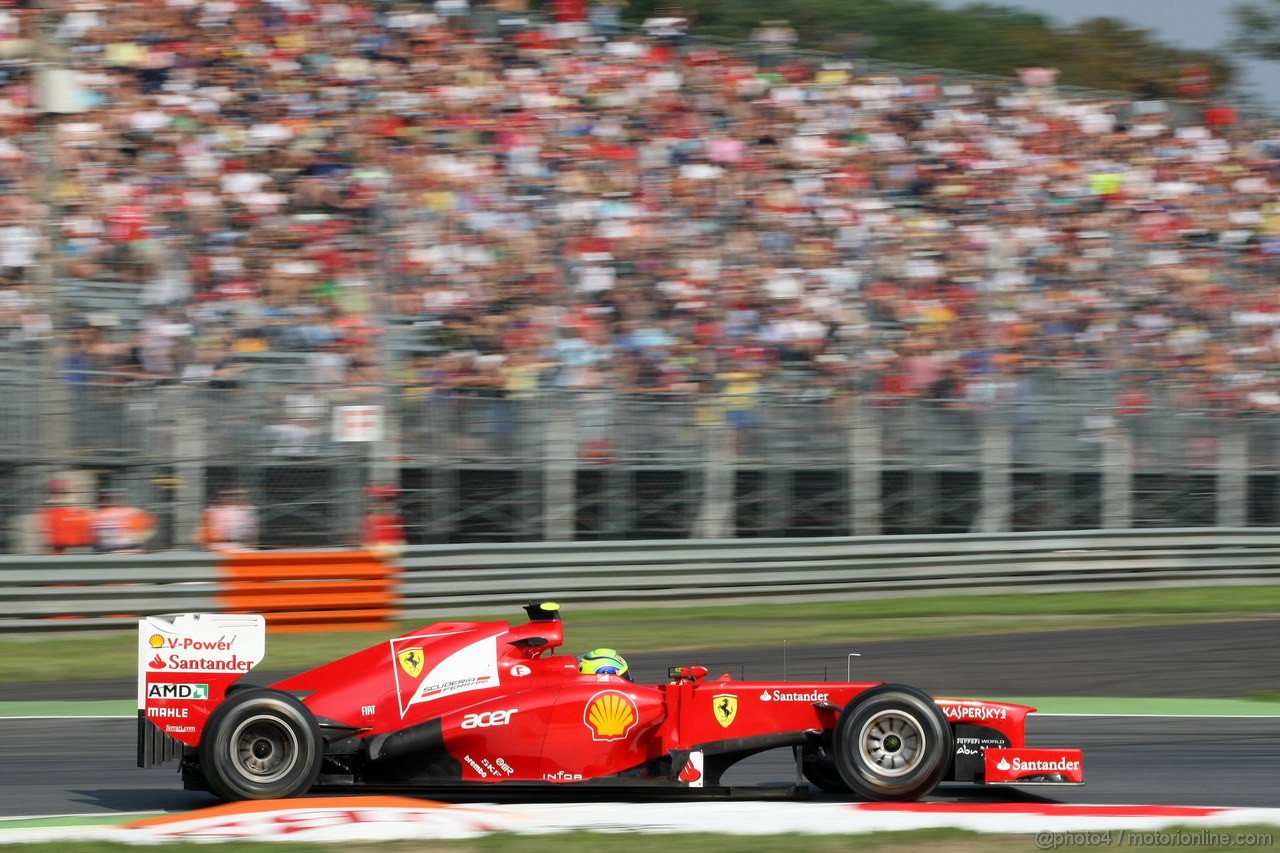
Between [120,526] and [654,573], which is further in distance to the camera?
[654,573]

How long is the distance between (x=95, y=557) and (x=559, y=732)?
677 centimetres

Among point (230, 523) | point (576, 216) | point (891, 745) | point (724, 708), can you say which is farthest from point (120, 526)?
point (891, 745)

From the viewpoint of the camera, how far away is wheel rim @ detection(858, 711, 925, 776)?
6.27m

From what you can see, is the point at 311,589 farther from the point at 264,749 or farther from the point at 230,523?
the point at 264,749

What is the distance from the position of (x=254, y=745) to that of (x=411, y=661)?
2.30 feet

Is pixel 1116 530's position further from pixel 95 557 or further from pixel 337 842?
pixel 337 842

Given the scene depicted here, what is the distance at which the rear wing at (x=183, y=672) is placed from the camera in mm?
6238

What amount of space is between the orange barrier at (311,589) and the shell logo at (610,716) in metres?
6.44

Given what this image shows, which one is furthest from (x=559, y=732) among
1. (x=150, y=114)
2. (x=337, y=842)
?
(x=150, y=114)

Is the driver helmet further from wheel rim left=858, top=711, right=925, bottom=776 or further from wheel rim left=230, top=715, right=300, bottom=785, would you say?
wheel rim left=230, top=715, right=300, bottom=785

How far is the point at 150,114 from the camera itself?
1391cm

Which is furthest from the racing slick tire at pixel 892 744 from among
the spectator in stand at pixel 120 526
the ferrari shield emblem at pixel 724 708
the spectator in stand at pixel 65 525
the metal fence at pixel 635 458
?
the spectator in stand at pixel 65 525

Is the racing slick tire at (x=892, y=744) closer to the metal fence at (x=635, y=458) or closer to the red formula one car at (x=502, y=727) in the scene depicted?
the red formula one car at (x=502, y=727)

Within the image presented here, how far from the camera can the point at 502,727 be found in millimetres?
6223
